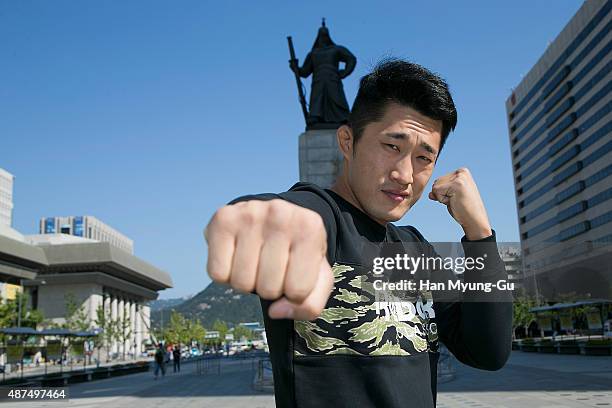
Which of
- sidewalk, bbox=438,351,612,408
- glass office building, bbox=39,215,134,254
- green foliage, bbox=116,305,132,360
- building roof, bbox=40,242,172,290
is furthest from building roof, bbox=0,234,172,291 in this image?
glass office building, bbox=39,215,134,254

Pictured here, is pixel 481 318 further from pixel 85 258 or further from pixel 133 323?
pixel 133 323

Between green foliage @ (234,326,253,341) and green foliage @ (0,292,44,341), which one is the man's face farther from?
green foliage @ (234,326,253,341)

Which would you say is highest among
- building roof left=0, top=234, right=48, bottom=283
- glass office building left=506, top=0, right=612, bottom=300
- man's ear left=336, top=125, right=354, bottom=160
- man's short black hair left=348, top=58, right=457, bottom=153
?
glass office building left=506, top=0, right=612, bottom=300

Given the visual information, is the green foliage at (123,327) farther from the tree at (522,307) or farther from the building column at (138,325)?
the tree at (522,307)

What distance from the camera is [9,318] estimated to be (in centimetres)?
3747

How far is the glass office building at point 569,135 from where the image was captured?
58594 millimetres

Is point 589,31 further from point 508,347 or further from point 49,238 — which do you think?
point 49,238

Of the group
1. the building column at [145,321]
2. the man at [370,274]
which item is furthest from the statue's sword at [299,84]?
the building column at [145,321]

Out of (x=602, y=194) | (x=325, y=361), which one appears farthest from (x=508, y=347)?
(x=602, y=194)

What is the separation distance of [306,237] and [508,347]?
120 centimetres

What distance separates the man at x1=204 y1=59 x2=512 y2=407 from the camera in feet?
4.61

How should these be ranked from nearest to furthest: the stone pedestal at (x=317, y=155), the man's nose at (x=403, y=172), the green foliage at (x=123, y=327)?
the man's nose at (x=403, y=172), the stone pedestal at (x=317, y=155), the green foliage at (x=123, y=327)

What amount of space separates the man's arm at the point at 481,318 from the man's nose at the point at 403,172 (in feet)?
0.91

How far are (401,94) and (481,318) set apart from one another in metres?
0.72
